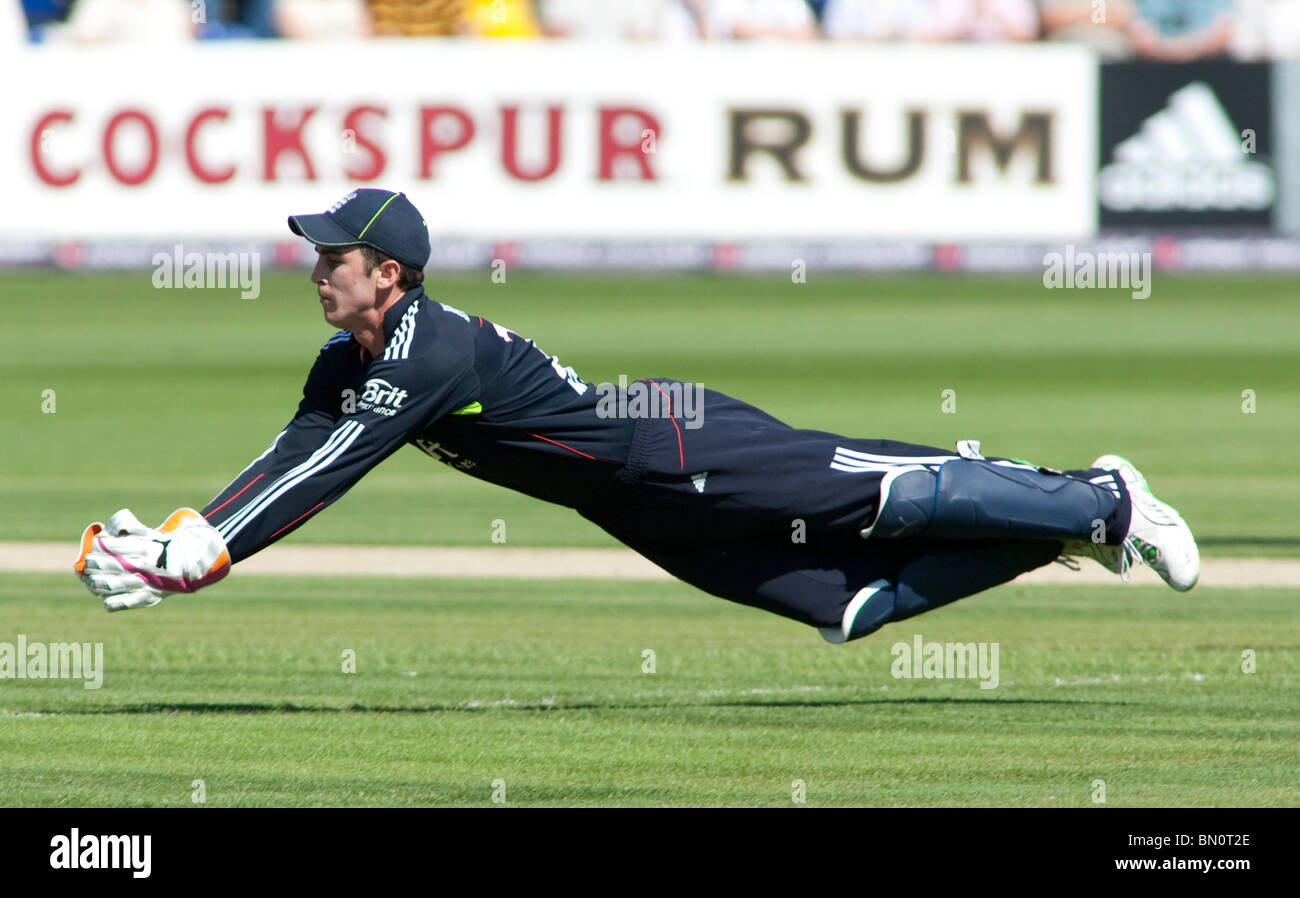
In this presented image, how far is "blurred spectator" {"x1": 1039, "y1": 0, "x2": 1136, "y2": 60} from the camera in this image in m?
31.5

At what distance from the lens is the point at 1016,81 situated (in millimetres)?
29766

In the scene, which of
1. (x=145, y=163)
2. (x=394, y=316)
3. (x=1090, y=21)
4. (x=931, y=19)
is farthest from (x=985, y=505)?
(x=1090, y=21)

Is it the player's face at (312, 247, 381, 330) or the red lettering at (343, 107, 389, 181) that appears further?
the red lettering at (343, 107, 389, 181)

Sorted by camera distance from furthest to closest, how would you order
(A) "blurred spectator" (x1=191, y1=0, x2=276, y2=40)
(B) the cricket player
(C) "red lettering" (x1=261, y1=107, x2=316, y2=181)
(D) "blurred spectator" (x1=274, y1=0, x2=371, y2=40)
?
(A) "blurred spectator" (x1=191, y1=0, x2=276, y2=40) < (D) "blurred spectator" (x1=274, y1=0, x2=371, y2=40) < (C) "red lettering" (x1=261, y1=107, x2=316, y2=181) < (B) the cricket player

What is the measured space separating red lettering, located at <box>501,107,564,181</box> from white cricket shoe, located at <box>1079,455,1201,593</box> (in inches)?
893

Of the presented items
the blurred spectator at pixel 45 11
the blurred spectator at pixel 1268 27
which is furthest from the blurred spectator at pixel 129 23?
the blurred spectator at pixel 1268 27

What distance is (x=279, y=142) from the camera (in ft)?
97.0

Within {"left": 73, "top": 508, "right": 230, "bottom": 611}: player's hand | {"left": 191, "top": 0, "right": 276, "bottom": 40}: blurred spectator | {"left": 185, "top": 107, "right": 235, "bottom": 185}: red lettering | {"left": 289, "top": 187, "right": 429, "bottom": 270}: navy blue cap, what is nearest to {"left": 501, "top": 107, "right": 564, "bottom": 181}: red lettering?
{"left": 185, "top": 107, "right": 235, "bottom": 185}: red lettering

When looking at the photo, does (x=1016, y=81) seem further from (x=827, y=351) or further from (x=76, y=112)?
(x=76, y=112)

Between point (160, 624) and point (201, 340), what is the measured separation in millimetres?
17578

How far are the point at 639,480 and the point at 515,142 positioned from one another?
23.1 m
